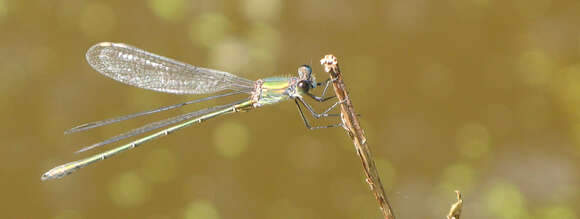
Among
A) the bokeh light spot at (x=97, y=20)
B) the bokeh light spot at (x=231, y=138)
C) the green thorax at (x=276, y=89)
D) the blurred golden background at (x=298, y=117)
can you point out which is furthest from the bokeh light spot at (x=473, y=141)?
the bokeh light spot at (x=97, y=20)

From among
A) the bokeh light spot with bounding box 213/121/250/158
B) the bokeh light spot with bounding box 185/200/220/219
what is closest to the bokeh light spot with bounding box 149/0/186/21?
the bokeh light spot with bounding box 213/121/250/158

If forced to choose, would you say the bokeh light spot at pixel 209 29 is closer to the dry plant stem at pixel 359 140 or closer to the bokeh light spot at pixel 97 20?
the bokeh light spot at pixel 97 20

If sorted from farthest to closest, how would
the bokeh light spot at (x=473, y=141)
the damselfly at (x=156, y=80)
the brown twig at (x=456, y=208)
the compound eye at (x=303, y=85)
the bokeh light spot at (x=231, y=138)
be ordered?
the bokeh light spot at (x=231, y=138) < the bokeh light spot at (x=473, y=141) < the damselfly at (x=156, y=80) < the compound eye at (x=303, y=85) < the brown twig at (x=456, y=208)

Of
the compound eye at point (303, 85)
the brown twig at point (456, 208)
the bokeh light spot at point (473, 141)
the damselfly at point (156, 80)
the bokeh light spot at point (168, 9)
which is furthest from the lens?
the bokeh light spot at point (168, 9)

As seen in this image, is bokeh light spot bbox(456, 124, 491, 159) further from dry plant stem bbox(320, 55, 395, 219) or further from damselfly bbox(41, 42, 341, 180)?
dry plant stem bbox(320, 55, 395, 219)

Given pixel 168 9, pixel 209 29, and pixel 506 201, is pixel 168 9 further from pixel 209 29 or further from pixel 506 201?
pixel 506 201

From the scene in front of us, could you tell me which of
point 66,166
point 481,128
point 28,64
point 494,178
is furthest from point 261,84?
point 28,64

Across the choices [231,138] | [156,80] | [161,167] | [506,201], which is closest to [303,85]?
[156,80]
